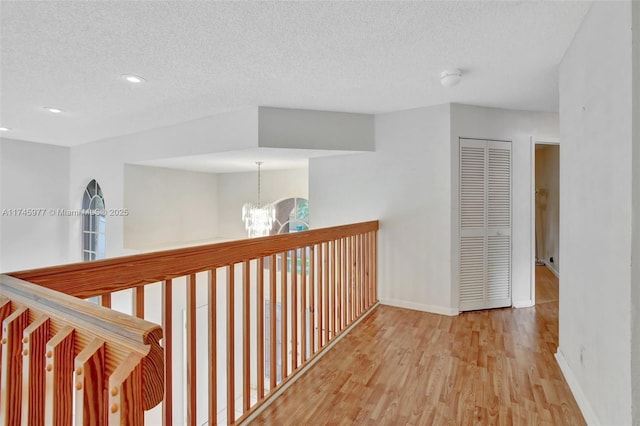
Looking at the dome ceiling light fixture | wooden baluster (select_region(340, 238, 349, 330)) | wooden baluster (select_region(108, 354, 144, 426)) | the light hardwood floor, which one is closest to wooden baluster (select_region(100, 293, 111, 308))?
wooden baluster (select_region(108, 354, 144, 426))

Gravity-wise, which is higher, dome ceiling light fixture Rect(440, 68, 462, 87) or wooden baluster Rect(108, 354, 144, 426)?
dome ceiling light fixture Rect(440, 68, 462, 87)

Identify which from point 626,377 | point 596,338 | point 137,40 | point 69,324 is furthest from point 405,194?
point 69,324

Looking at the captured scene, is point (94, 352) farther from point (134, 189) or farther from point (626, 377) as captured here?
point (134, 189)

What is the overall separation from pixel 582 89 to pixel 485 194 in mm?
1691

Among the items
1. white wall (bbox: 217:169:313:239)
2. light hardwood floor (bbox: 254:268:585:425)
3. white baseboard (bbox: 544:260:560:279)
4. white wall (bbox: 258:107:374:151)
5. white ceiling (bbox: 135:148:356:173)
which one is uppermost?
white wall (bbox: 258:107:374:151)

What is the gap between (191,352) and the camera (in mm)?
1410

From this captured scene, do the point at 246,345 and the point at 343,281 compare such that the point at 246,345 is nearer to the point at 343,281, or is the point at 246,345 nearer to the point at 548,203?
the point at 343,281

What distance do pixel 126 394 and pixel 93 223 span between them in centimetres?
608

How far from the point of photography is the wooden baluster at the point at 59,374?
0.66 metres

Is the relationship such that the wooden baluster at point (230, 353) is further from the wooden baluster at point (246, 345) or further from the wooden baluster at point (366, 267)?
the wooden baluster at point (366, 267)

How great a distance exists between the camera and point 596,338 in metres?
1.62

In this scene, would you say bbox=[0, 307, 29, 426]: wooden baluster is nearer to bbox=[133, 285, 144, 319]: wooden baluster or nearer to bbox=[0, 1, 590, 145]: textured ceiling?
bbox=[133, 285, 144, 319]: wooden baluster

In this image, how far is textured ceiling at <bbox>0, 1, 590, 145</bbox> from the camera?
1713 mm

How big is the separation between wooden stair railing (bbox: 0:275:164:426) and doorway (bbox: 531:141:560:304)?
5640mm
